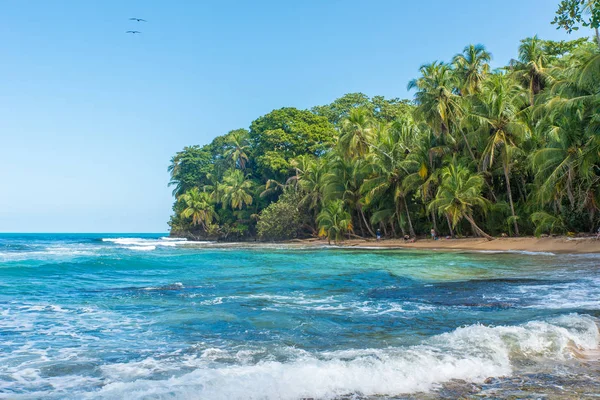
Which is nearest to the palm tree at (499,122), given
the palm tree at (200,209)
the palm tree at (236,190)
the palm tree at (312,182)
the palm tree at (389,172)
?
the palm tree at (389,172)

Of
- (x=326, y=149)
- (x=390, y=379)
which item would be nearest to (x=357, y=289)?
(x=390, y=379)

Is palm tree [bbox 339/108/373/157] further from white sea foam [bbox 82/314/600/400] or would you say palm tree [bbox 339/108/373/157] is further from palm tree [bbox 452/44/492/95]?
white sea foam [bbox 82/314/600/400]

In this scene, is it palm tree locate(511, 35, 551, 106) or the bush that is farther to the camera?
the bush

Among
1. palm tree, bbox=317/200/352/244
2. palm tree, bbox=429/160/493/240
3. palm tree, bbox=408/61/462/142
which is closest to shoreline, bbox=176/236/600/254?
palm tree, bbox=429/160/493/240

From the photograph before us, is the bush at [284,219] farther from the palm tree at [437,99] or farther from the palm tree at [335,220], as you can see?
the palm tree at [437,99]

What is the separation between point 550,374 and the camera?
175 inches

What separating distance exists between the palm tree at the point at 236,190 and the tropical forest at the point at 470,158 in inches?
82.3

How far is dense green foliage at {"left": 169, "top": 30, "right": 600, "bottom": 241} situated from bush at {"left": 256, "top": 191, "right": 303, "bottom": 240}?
0.37 feet

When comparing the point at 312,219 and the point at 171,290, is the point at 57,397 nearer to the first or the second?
the point at 171,290

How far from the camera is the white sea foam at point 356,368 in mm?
4082

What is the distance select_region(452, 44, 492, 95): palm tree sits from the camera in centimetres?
2945

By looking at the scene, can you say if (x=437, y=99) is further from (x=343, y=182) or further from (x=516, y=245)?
(x=343, y=182)

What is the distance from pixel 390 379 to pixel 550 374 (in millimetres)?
1515

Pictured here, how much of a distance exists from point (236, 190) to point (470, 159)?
27917 mm
